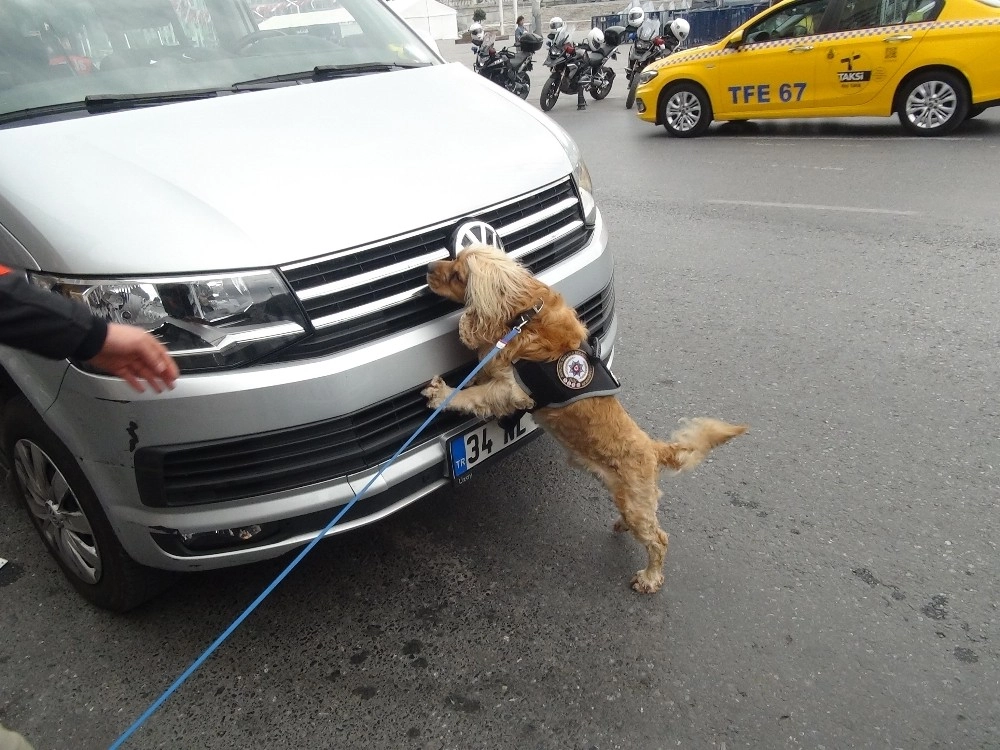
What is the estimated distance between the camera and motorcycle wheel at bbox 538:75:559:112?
46.4ft

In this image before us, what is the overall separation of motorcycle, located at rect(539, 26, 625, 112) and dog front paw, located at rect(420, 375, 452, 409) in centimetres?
1285

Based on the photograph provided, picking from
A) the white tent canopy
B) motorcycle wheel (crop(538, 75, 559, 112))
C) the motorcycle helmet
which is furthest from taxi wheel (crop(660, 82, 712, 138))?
the white tent canopy

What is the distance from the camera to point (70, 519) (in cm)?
247

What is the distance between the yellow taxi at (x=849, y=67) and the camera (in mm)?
8406

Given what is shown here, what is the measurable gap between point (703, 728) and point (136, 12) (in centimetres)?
335

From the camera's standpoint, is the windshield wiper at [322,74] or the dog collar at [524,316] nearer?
the dog collar at [524,316]

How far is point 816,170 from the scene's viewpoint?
8.06 metres

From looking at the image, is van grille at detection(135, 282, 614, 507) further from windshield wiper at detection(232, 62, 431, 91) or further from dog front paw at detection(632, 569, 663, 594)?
windshield wiper at detection(232, 62, 431, 91)

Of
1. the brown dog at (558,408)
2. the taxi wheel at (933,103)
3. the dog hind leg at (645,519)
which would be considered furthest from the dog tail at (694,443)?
the taxi wheel at (933,103)

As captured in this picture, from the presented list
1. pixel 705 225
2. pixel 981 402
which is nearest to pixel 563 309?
pixel 981 402

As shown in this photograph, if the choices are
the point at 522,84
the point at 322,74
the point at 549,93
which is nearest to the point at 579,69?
the point at 549,93

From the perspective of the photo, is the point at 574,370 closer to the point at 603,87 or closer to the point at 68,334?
the point at 68,334

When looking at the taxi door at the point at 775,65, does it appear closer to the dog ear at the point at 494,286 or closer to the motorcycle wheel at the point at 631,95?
the motorcycle wheel at the point at 631,95

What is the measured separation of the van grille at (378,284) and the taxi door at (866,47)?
812 cm
